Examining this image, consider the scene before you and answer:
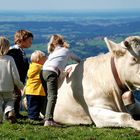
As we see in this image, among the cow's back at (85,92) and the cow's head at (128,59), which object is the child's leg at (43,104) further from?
the cow's head at (128,59)

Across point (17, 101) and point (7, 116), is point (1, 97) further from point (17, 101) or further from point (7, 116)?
point (17, 101)

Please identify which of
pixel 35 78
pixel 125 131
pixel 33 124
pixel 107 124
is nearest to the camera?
pixel 125 131

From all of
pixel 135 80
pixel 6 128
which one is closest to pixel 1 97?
pixel 6 128

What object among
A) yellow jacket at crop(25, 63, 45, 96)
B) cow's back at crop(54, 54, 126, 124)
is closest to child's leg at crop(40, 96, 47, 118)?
yellow jacket at crop(25, 63, 45, 96)

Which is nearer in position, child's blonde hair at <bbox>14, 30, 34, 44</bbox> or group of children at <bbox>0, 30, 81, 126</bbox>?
group of children at <bbox>0, 30, 81, 126</bbox>

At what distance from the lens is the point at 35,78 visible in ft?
44.5

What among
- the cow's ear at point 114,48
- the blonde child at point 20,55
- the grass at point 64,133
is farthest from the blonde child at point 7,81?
the cow's ear at point 114,48

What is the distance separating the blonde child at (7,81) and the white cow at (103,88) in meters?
1.27

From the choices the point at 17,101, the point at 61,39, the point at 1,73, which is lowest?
the point at 17,101

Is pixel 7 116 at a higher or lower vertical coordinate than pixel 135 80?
lower

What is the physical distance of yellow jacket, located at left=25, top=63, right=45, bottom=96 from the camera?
13366mm

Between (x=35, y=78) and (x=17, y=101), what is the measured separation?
3.24ft

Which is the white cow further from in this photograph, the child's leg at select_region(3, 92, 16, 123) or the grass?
the child's leg at select_region(3, 92, 16, 123)

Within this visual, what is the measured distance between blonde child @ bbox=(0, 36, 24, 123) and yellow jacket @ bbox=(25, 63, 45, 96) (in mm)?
1141
